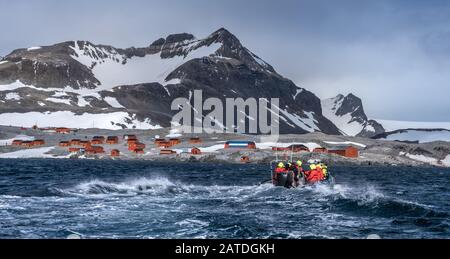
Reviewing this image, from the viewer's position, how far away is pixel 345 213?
41719 millimetres

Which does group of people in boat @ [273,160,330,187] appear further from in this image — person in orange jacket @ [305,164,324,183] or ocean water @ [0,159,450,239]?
ocean water @ [0,159,450,239]

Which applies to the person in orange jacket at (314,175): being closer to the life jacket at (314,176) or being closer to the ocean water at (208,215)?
the life jacket at (314,176)

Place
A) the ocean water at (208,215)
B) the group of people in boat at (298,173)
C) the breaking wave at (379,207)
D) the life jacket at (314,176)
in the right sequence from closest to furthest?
the ocean water at (208,215) → the breaking wave at (379,207) → the group of people in boat at (298,173) → the life jacket at (314,176)

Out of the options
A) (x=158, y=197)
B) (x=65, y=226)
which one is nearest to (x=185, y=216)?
(x=65, y=226)

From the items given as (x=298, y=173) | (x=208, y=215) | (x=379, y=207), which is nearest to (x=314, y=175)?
(x=298, y=173)

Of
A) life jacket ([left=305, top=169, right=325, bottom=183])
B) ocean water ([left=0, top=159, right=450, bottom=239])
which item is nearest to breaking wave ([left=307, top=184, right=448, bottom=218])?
ocean water ([left=0, top=159, right=450, bottom=239])

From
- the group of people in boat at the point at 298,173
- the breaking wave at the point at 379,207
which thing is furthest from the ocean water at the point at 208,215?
the group of people in boat at the point at 298,173

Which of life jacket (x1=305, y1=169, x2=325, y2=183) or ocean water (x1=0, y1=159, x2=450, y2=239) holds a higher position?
life jacket (x1=305, y1=169, x2=325, y2=183)

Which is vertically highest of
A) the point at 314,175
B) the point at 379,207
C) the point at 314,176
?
the point at 314,175

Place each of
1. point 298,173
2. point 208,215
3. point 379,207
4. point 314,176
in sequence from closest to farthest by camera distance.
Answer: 1. point 208,215
2. point 379,207
3. point 298,173
4. point 314,176

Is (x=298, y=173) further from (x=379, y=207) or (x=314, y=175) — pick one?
(x=379, y=207)
